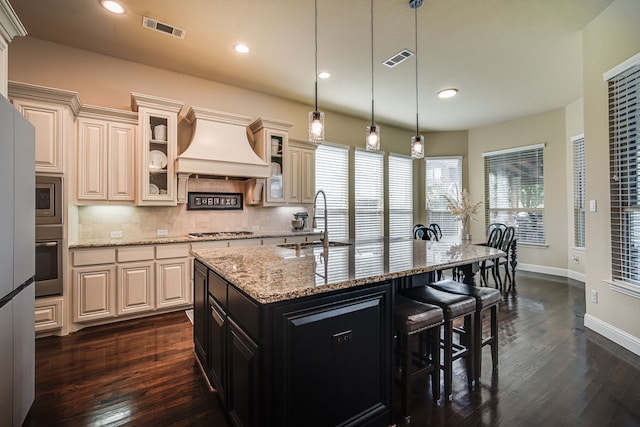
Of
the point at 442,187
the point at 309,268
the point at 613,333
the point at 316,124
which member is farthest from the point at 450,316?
the point at 442,187

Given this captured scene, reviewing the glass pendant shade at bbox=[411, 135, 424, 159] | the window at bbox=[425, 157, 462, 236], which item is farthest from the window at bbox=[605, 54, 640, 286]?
the window at bbox=[425, 157, 462, 236]

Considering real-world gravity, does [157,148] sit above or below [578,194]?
above

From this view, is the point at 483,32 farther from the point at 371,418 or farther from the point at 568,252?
the point at 568,252

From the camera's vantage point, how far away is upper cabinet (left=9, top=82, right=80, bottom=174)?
278cm

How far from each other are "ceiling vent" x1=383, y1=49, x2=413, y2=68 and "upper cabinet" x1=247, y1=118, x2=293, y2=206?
5.24 ft

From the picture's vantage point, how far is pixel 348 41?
3346 mm

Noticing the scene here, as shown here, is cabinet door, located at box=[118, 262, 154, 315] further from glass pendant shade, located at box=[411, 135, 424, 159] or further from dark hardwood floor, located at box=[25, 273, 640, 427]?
glass pendant shade, located at box=[411, 135, 424, 159]

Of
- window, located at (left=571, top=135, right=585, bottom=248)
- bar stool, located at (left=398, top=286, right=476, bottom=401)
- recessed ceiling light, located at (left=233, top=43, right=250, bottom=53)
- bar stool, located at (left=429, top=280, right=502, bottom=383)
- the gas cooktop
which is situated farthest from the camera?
window, located at (left=571, top=135, right=585, bottom=248)

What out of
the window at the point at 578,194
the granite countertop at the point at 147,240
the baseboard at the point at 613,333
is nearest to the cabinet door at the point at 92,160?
the granite countertop at the point at 147,240

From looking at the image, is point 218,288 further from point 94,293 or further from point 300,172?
point 300,172

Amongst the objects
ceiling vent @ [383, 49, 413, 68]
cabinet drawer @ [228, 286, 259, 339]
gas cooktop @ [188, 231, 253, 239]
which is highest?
ceiling vent @ [383, 49, 413, 68]

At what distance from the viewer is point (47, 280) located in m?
2.85

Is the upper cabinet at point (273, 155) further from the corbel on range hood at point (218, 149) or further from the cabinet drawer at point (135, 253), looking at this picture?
the cabinet drawer at point (135, 253)

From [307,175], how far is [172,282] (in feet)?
8.27
